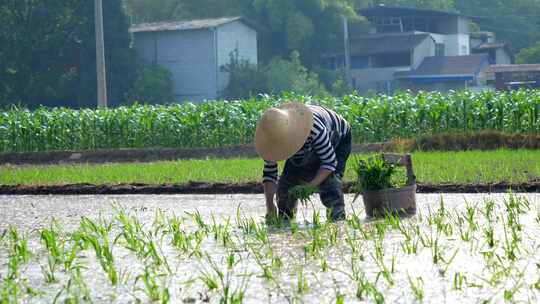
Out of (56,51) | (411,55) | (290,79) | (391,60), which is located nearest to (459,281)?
(290,79)

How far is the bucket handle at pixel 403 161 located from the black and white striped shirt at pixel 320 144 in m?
0.86

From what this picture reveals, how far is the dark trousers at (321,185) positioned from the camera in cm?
923

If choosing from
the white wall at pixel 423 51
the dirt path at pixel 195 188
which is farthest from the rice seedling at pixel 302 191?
the white wall at pixel 423 51

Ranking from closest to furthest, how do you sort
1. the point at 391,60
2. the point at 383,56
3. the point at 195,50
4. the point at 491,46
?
the point at 195,50
the point at 383,56
the point at 391,60
the point at 491,46

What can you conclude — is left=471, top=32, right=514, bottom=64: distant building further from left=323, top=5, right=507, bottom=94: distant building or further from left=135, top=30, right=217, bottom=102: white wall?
left=135, top=30, right=217, bottom=102: white wall

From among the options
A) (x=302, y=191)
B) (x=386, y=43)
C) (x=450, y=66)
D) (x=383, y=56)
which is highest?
(x=386, y=43)

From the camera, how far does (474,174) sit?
13461 millimetres

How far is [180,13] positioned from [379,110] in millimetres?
34402

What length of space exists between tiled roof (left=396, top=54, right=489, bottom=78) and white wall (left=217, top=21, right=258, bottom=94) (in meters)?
7.46

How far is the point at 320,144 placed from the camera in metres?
8.81

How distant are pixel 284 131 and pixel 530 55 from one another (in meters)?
48.4

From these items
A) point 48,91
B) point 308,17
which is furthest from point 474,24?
point 48,91

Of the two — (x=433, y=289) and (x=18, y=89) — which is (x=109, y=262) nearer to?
(x=433, y=289)

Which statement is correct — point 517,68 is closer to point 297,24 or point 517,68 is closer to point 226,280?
point 297,24
